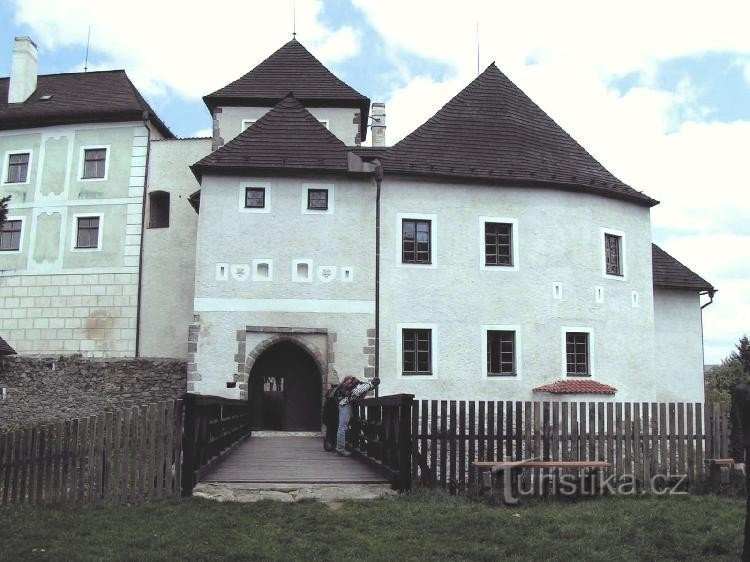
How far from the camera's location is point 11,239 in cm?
3136

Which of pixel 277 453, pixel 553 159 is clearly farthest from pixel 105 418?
pixel 553 159

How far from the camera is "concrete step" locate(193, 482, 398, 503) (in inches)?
404

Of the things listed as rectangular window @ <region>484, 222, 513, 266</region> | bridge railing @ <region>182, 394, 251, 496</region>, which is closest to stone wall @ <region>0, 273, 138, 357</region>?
rectangular window @ <region>484, 222, 513, 266</region>

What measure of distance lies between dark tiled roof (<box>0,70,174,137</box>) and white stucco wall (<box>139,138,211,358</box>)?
1.80 metres

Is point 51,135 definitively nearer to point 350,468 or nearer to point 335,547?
point 350,468

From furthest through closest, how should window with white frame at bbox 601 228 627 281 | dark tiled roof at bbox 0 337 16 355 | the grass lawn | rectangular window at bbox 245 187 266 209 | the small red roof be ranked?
dark tiled roof at bbox 0 337 16 355
window with white frame at bbox 601 228 627 281
rectangular window at bbox 245 187 266 209
the small red roof
the grass lawn

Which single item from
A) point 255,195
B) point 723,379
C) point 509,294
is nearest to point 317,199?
point 255,195

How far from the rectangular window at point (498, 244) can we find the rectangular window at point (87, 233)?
1464 cm

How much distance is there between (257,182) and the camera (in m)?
23.0

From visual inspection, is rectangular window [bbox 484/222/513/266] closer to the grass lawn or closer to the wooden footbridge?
the wooden footbridge

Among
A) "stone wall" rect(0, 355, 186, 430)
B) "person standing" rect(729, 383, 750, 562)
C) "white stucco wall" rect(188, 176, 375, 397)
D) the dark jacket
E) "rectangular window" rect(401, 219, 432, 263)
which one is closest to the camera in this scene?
"person standing" rect(729, 383, 750, 562)

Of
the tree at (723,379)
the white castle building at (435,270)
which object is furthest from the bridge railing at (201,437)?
the tree at (723,379)

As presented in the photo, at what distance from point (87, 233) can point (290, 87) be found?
8.86 meters

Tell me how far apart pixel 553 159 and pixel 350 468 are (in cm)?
1478
